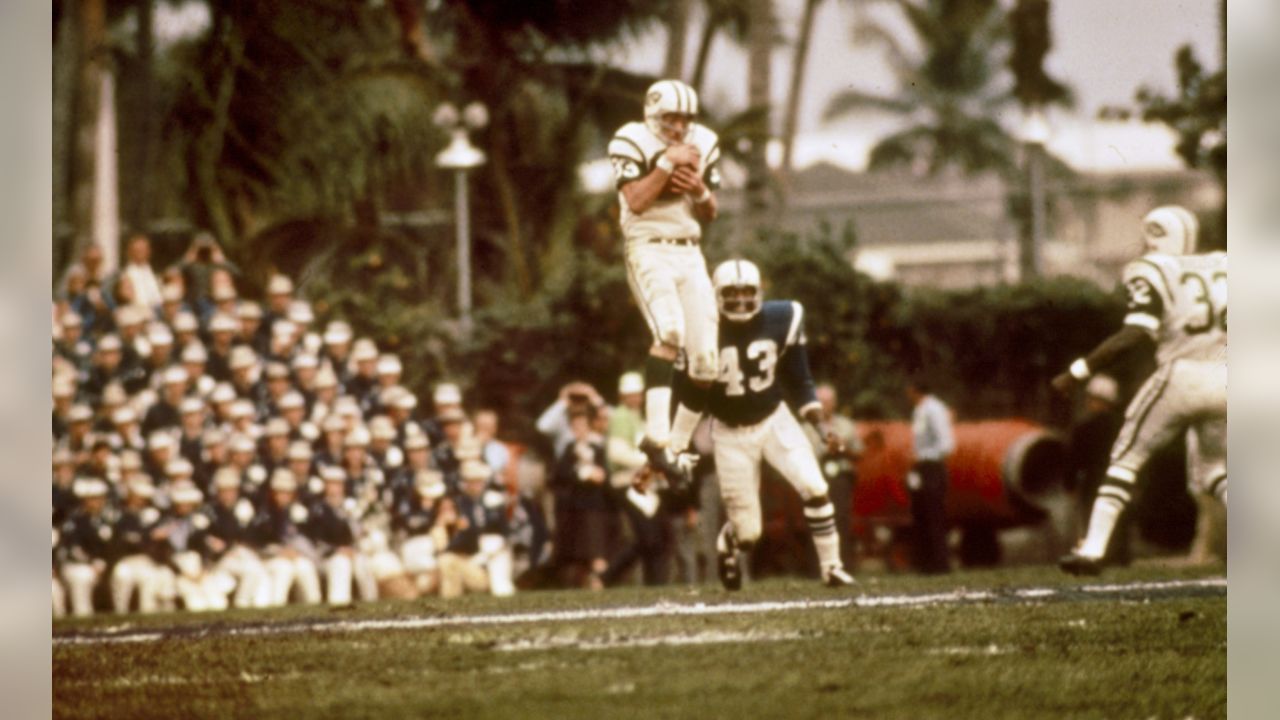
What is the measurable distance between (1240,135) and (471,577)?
167 inches

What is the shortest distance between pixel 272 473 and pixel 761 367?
3.34 m

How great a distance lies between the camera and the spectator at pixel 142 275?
11.3 meters

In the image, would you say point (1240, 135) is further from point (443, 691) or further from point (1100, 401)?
point (443, 691)

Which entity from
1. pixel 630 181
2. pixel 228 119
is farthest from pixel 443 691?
pixel 228 119

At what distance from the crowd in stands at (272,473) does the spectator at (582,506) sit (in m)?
0.01

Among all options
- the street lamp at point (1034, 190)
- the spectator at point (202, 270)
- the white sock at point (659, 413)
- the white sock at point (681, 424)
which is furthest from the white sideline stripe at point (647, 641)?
the street lamp at point (1034, 190)

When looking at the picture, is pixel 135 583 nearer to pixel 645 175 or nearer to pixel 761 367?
pixel 761 367

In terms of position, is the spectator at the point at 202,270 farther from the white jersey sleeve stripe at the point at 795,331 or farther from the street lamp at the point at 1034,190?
the street lamp at the point at 1034,190

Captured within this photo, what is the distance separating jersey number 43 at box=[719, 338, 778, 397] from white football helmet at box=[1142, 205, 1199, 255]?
1.63 meters

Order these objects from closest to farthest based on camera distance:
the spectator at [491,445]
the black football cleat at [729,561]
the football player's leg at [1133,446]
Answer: the black football cleat at [729,561]
the football player's leg at [1133,446]
the spectator at [491,445]

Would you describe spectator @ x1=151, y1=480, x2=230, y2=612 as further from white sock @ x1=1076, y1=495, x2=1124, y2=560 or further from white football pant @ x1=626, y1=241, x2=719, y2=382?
white sock @ x1=1076, y1=495, x2=1124, y2=560

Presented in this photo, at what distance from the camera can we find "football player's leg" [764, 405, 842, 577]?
28.5ft

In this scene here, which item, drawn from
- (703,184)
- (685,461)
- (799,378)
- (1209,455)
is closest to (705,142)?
(703,184)

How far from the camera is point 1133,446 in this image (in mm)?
9156
